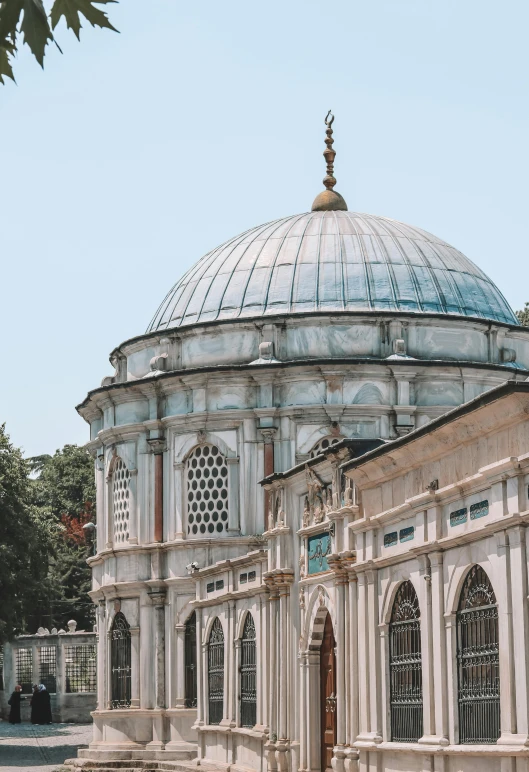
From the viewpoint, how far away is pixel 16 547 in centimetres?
3722

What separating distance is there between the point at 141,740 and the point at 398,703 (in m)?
15.2

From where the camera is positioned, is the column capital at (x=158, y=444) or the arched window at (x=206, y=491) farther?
the column capital at (x=158, y=444)

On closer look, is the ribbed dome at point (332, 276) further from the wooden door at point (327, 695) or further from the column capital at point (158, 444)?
the wooden door at point (327, 695)

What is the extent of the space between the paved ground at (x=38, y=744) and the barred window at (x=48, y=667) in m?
1.76

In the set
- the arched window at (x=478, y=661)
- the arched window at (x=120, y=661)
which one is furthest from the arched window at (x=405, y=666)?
the arched window at (x=120, y=661)

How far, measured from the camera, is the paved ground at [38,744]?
32.6 metres

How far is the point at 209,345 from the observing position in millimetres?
32500

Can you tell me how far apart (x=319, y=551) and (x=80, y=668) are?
27.1 meters

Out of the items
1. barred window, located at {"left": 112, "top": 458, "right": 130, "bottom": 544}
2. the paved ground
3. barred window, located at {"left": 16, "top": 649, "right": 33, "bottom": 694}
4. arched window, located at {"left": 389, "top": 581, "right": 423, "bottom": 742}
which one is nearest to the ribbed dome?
barred window, located at {"left": 112, "top": 458, "right": 130, "bottom": 544}

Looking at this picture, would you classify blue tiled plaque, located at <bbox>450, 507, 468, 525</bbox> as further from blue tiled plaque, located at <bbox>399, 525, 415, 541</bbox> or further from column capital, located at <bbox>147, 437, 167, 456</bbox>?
column capital, located at <bbox>147, 437, 167, 456</bbox>

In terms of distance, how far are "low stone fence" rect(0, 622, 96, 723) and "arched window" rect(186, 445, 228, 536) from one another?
15.6 metres

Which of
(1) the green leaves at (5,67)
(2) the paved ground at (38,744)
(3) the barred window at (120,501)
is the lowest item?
(2) the paved ground at (38,744)

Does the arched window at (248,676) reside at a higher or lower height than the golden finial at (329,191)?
lower

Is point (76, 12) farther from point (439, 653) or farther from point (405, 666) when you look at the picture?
point (405, 666)
